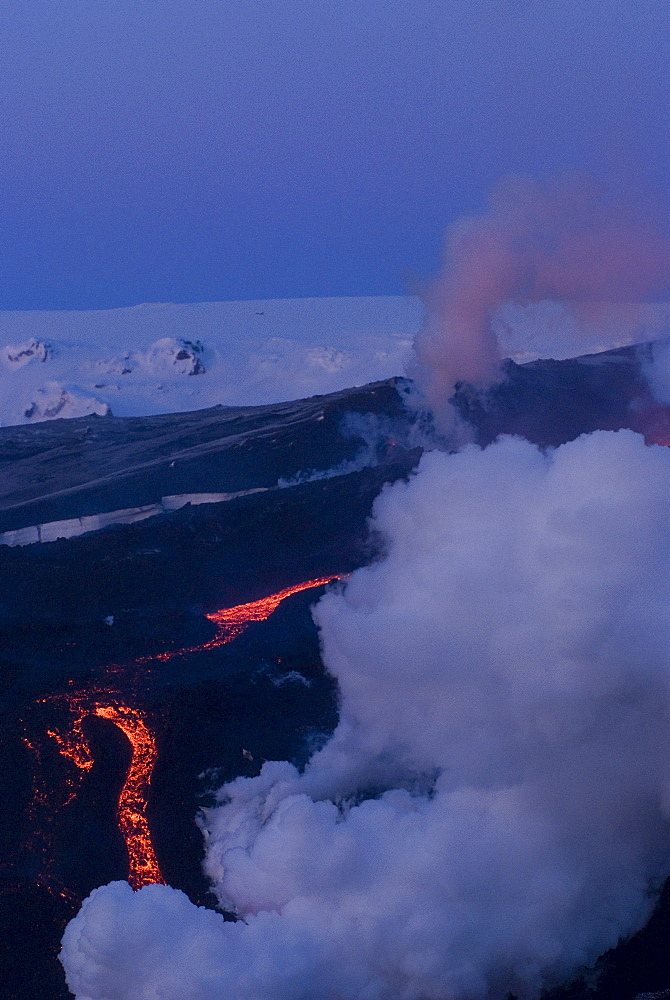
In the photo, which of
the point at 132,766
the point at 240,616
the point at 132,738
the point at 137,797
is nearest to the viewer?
the point at 137,797

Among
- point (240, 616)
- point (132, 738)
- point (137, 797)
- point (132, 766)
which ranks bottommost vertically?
point (137, 797)

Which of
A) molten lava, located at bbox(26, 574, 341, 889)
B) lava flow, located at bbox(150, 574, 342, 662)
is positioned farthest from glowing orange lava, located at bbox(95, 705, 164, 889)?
lava flow, located at bbox(150, 574, 342, 662)

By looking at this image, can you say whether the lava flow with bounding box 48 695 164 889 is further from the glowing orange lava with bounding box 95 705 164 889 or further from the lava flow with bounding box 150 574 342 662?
the lava flow with bounding box 150 574 342 662

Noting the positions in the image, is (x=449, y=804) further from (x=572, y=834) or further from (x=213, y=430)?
(x=213, y=430)

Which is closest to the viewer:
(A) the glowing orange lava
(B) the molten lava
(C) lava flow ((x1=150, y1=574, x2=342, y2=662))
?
(A) the glowing orange lava

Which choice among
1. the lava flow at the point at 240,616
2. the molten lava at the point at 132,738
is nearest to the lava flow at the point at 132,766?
the molten lava at the point at 132,738

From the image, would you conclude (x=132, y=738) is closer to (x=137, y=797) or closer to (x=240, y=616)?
(x=137, y=797)

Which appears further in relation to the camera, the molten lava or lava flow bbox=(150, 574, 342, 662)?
lava flow bbox=(150, 574, 342, 662)

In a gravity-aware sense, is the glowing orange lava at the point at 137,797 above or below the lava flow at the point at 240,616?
below

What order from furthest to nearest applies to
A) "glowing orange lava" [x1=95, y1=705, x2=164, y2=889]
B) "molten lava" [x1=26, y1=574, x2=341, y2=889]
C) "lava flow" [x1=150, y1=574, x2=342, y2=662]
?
1. "lava flow" [x1=150, y1=574, x2=342, y2=662]
2. "molten lava" [x1=26, y1=574, x2=341, y2=889]
3. "glowing orange lava" [x1=95, y1=705, x2=164, y2=889]

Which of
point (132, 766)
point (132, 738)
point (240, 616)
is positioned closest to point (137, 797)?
point (132, 766)

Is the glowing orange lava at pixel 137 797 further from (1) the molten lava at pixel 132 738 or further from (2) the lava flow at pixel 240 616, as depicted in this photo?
(2) the lava flow at pixel 240 616
